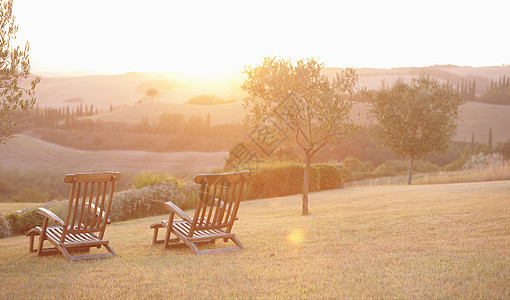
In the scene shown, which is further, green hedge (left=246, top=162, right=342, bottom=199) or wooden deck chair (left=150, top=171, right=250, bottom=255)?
green hedge (left=246, top=162, right=342, bottom=199)

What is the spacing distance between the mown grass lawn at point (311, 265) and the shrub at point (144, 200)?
17.7 feet

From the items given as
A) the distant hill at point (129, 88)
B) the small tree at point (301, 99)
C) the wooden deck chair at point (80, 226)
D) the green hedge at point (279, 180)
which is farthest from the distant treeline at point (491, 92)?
the wooden deck chair at point (80, 226)

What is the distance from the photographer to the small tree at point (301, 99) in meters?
12.0

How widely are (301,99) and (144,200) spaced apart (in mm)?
6964

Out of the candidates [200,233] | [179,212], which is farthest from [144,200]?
[179,212]

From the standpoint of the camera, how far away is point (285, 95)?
12.2 meters

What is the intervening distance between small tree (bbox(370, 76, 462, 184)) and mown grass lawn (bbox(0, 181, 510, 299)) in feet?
46.9

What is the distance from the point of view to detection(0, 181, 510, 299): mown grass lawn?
4859 millimetres

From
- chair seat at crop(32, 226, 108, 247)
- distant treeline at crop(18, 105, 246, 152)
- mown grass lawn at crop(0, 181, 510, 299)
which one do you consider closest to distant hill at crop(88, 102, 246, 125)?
distant treeline at crop(18, 105, 246, 152)

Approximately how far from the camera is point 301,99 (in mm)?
12156

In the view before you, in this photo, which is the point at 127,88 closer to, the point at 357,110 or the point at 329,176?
the point at 357,110

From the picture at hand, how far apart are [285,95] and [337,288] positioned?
25.8 ft

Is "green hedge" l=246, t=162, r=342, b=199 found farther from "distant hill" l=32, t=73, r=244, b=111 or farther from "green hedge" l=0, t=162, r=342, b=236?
"distant hill" l=32, t=73, r=244, b=111

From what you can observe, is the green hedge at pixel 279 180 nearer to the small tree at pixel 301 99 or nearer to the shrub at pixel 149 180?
the shrub at pixel 149 180
